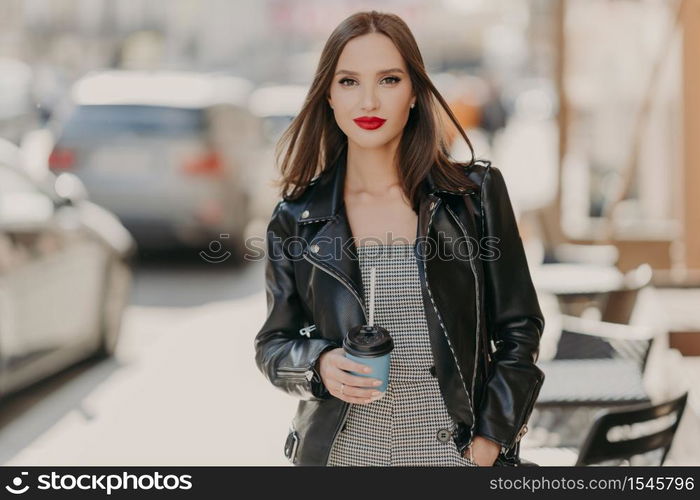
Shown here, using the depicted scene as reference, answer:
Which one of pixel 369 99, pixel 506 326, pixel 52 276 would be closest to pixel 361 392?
pixel 506 326

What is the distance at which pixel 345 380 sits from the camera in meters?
2.26

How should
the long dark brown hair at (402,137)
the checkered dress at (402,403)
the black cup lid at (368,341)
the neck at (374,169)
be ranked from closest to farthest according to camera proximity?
1. the black cup lid at (368,341)
2. the checkered dress at (402,403)
3. the long dark brown hair at (402,137)
4. the neck at (374,169)

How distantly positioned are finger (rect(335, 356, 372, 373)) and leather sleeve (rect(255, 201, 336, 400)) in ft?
0.32

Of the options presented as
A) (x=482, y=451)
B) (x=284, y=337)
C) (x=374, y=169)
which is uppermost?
(x=374, y=169)

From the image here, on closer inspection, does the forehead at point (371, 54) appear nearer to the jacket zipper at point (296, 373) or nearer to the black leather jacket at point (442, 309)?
the black leather jacket at point (442, 309)

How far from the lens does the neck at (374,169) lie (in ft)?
8.45

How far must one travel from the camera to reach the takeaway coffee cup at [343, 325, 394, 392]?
2.21m

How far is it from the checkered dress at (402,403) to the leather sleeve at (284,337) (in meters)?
0.12

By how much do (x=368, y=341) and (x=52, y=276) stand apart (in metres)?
4.34

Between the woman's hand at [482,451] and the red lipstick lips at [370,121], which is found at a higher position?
the red lipstick lips at [370,121]

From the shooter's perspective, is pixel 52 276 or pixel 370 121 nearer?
pixel 370 121

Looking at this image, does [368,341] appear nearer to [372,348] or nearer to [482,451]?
[372,348]

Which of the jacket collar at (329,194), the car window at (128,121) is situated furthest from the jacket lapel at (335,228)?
the car window at (128,121)

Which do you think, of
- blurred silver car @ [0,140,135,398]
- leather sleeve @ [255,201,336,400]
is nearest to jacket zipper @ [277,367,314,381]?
leather sleeve @ [255,201,336,400]
